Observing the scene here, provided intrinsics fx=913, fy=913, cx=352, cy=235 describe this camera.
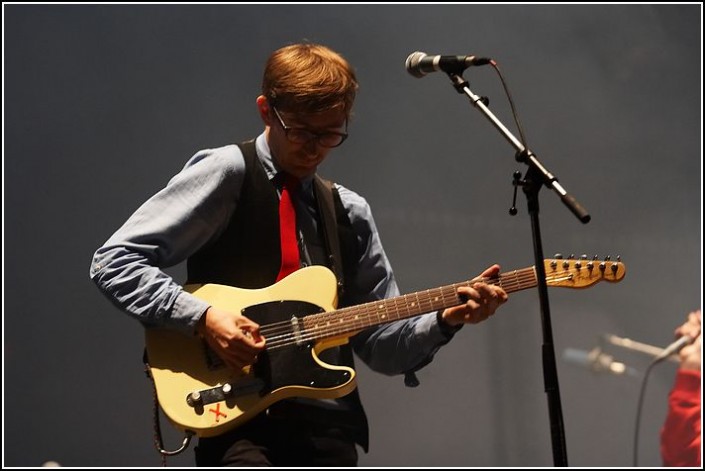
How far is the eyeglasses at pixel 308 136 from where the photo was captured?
229 cm

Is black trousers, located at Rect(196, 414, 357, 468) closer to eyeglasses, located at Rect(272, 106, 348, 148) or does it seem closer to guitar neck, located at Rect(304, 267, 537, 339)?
guitar neck, located at Rect(304, 267, 537, 339)

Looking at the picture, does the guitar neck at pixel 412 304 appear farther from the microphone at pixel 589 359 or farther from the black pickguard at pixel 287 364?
the microphone at pixel 589 359

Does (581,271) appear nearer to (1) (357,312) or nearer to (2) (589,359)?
(1) (357,312)

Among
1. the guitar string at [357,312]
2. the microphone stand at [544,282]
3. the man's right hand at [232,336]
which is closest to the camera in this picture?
the microphone stand at [544,282]

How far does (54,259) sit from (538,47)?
240 centimetres

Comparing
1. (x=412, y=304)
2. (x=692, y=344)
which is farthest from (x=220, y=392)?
(x=692, y=344)

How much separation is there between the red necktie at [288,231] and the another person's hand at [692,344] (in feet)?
6.59

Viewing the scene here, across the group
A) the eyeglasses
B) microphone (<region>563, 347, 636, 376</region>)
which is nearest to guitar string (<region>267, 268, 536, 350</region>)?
the eyeglasses

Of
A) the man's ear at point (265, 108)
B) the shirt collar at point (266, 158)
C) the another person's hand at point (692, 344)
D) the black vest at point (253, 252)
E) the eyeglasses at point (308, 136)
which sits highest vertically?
the man's ear at point (265, 108)

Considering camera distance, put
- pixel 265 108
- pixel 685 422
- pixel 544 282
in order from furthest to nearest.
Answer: pixel 685 422 → pixel 265 108 → pixel 544 282

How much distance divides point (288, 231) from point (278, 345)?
1.02 feet

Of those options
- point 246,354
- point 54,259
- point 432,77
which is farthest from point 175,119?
point 246,354

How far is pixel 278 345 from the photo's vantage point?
2186 mm

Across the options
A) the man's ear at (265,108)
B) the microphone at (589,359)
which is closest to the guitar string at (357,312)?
the man's ear at (265,108)
